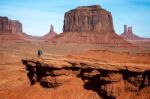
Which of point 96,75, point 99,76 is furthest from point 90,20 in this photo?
point 99,76

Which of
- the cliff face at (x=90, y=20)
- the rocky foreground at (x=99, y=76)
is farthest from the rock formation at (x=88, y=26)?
the rocky foreground at (x=99, y=76)

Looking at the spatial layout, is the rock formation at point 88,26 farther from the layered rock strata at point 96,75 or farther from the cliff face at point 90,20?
the layered rock strata at point 96,75

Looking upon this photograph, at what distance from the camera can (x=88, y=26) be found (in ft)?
414

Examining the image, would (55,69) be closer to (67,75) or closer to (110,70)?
(67,75)

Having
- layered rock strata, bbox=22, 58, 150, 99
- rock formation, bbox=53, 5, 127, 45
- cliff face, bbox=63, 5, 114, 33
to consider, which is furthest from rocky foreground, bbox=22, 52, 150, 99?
cliff face, bbox=63, 5, 114, 33

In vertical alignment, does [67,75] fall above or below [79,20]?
below

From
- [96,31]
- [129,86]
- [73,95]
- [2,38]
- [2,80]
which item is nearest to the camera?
[129,86]

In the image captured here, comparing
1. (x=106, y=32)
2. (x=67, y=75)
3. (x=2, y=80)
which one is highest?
(x=106, y=32)

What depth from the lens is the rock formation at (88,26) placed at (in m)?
121

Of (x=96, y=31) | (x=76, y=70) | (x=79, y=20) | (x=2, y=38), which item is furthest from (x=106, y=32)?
(x=76, y=70)

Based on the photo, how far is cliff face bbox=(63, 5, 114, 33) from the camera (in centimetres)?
12550

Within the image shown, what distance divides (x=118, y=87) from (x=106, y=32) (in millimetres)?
107979

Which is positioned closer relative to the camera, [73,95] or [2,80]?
[73,95]

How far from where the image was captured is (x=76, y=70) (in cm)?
2048
